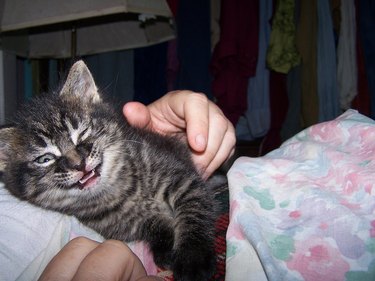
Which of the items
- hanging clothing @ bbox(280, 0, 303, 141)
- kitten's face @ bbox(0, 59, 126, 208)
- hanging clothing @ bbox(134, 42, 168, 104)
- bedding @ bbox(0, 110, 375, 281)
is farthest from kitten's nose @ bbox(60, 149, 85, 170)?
hanging clothing @ bbox(280, 0, 303, 141)

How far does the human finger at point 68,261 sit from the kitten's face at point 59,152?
12.9 inches

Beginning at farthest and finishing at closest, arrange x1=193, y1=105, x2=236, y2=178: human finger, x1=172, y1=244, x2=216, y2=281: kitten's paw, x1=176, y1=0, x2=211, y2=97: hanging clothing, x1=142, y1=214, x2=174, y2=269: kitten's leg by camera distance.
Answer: x1=176, y1=0, x2=211, y2=97: hanging clothing
x1=193, y1=105, x2=236, y2=178: human finger
x1=142, y1=214, x2=174, y2=269: kitten's leg
x1=172, y1=244, x2=216, y2=281: kitten's paw

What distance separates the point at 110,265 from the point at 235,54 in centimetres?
206

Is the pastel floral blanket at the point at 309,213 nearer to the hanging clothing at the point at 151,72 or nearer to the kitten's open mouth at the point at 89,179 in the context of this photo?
the kitten's open mouth at the point at 89,179

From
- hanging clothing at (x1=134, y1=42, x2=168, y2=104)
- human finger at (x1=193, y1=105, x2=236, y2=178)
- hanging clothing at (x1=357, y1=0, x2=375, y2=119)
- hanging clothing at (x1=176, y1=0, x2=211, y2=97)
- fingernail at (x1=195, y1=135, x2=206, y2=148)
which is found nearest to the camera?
fingernail at (x1=195, y1=135, x2=206, y2=148)

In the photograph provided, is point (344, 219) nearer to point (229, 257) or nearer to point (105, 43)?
point (229, 257)

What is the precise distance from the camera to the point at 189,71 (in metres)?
2.48

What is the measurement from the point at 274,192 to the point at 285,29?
193 centimetres

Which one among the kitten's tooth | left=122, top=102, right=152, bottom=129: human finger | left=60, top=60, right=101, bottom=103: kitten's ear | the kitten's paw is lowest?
the kitten's paw

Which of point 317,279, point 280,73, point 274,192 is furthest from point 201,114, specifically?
point 280,73

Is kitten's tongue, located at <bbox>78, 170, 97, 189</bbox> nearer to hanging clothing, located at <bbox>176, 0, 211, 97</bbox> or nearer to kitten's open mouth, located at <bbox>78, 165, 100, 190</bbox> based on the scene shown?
kitten's open mouth, located at <bbox>78, 165, 100, 190</bbox>

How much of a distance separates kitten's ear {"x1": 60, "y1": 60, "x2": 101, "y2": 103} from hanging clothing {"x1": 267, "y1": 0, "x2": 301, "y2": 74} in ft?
5.04

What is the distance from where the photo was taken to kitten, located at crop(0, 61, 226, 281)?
3.21 ft

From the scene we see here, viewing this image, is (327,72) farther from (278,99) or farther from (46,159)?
(46,159)
